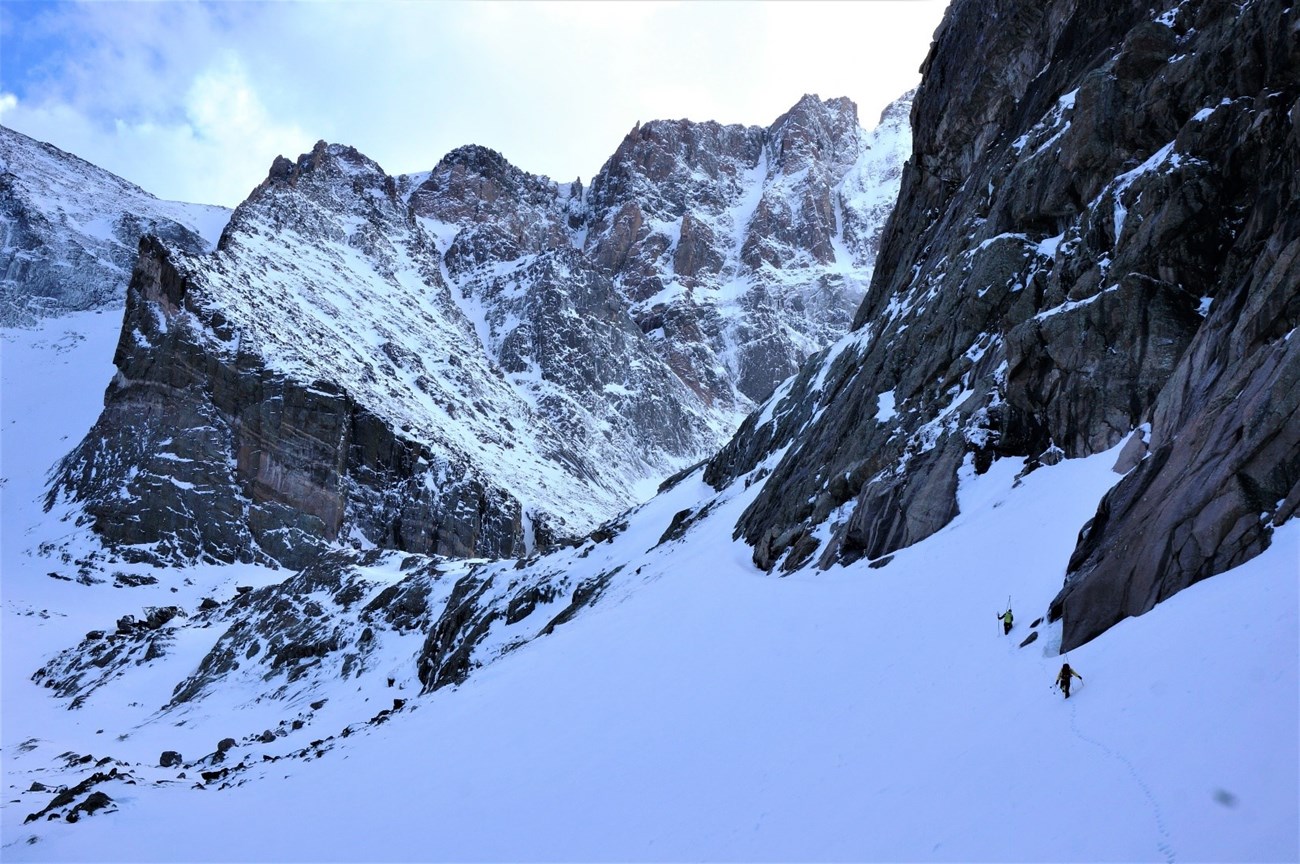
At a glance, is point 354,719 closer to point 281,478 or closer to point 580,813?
point 580,813

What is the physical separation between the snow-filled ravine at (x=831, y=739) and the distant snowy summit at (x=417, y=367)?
155 ft

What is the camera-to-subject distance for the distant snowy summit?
7669cm

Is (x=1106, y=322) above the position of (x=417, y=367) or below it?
below

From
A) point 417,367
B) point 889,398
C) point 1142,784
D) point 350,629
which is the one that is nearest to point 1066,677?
point 1142,784

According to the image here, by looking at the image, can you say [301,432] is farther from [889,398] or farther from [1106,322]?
[1106,322]

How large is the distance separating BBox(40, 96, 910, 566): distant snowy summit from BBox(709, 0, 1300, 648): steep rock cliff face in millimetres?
57281

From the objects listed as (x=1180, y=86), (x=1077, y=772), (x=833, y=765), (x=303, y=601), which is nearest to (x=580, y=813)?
(x=833, y=765)

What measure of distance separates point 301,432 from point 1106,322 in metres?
74.0

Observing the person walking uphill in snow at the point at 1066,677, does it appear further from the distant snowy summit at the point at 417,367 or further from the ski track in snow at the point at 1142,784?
the distant snowy summit at the point at 417,367

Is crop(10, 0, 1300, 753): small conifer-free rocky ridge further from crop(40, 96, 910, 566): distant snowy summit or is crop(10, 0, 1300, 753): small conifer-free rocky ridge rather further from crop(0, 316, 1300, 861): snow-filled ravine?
crop(0, 316, 1300, 861): snow-filled ravine

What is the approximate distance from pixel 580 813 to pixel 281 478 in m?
72.1

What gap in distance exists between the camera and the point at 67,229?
150625 mm

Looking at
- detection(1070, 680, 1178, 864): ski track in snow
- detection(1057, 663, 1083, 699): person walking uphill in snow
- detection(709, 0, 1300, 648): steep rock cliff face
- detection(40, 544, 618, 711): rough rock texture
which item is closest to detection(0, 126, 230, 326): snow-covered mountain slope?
detection(40, 544, 618, 711): rough rock texture

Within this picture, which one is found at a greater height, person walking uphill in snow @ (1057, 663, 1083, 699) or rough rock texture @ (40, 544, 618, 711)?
rough rock texture @ (40, 544, 618, 711)
